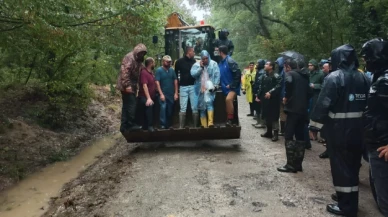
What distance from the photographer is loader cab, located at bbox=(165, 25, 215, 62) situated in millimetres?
10070

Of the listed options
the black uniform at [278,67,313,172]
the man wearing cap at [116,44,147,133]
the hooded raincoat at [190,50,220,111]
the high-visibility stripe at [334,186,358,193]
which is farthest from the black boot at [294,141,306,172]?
the man wearing cap at [116,44,147,133]

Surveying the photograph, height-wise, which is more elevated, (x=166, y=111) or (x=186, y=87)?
(x=186, y=87)

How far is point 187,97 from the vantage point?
7773 mm

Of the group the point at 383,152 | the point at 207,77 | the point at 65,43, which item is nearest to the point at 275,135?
the point at 207,77

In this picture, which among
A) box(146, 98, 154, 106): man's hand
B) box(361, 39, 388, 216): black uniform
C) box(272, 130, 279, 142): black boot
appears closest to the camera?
box(361, 39, 388, 216): black uniform

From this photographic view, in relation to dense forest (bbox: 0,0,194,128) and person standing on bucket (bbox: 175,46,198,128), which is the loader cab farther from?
person standing on bucket (bbox: 175,46,198,128)

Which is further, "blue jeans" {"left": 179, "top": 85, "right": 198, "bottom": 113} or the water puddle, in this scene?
"blue jeans" {"left": 179, "top": 85, "right": 198, "bottom": 113}

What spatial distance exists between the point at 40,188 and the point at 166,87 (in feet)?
11.3

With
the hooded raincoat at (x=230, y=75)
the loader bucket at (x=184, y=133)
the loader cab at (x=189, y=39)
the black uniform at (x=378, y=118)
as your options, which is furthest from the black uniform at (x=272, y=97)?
the black uniform at (x=378, y=118)

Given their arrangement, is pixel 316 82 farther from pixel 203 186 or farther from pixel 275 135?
pixel 203 186

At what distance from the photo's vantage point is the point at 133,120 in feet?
24.1

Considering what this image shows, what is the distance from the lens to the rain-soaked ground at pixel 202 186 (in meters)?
4.56

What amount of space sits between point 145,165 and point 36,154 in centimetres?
353

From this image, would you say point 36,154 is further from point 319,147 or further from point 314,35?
point 314,35
